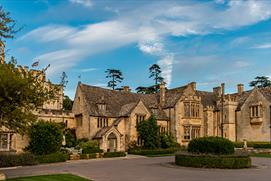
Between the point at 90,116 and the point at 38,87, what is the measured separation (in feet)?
91.4

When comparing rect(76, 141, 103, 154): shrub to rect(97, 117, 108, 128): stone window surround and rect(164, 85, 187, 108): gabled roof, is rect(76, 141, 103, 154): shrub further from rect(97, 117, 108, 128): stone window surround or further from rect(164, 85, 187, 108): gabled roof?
rect(164, 85, 187, 108): gabled roof

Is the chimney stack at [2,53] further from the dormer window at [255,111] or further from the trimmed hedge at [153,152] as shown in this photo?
the dormer window at [255,111]

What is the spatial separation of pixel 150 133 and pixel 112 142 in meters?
5.27

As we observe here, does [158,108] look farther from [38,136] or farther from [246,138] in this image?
[38,136]

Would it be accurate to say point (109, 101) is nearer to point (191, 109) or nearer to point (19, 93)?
point (191, 109)

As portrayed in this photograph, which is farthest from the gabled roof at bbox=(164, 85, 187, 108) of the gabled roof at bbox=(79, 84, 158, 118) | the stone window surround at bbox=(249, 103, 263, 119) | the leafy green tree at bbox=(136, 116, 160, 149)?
the stone window surround at bbox=(249, 103, 263, 119)

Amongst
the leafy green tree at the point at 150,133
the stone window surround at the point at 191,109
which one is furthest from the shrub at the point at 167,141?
the stone window surround at the point at 191,109

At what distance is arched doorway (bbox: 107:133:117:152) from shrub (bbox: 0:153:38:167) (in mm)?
15817

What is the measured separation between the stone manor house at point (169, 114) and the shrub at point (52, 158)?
870 centimetres

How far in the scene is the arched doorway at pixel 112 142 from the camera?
49.8 m

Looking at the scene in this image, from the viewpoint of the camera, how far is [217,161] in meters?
29.8

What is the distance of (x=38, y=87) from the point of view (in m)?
22.7

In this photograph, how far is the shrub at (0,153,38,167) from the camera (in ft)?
109

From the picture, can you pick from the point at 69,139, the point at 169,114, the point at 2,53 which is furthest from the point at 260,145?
the point at 2,53
